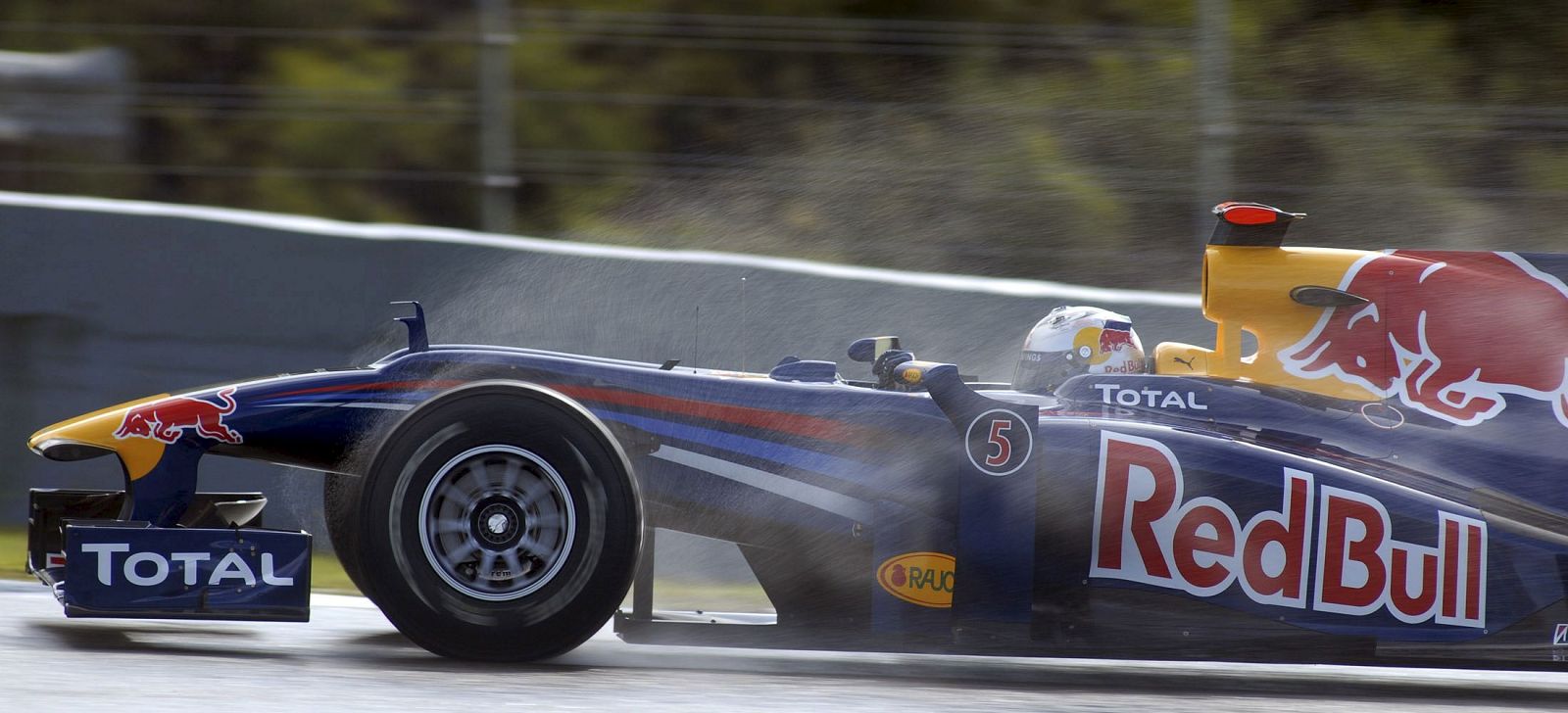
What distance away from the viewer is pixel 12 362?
6.57 meters

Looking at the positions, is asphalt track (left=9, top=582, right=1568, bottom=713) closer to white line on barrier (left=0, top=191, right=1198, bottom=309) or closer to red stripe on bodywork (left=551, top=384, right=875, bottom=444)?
red stripe on bodywork (left=551, top=384, right=875, bottom=444)

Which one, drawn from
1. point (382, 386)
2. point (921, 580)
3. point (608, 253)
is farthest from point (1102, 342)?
point (608, 253)

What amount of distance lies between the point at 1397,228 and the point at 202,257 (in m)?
5.59

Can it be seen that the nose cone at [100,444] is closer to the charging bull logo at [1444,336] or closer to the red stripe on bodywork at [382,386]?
the red stripe on bodywork at [382,386]

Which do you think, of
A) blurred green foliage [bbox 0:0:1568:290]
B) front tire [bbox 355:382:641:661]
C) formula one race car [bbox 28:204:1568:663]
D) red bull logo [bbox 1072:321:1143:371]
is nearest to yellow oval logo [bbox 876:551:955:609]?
formula one race car [bbox 28:204:1568:663]

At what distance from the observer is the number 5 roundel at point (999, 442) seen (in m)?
4.41

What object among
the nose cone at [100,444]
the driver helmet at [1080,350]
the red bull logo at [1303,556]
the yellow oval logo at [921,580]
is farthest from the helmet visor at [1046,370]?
the nose cone at [100,444]

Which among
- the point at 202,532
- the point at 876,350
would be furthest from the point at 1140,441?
the point at 202,532

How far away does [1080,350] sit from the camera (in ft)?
17.0

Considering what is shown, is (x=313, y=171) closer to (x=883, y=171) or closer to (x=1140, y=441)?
(x=883, y=171)

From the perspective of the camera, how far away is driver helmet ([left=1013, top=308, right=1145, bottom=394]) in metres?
5.16

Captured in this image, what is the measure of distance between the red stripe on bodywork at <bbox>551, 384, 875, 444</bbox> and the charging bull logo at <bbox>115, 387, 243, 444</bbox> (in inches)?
40.0

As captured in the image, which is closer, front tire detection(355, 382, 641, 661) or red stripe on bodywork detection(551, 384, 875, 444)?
front tire detection(355, 382, 641, 661)

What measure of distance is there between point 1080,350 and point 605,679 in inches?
74.0
